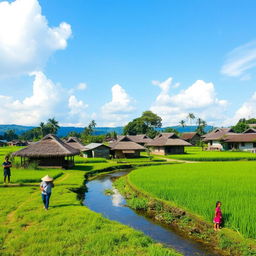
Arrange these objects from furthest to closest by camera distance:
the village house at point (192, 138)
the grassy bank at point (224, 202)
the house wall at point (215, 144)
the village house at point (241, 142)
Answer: the village house at point (192, 138) → the house wall at point (215, 144) → the village house at point (241, 142) → the grassy bank at point (224, 202)

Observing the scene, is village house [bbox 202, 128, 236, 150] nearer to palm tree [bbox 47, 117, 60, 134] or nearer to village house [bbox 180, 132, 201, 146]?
village house [bbox 180, 132, 201, 146]

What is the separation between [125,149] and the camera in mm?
39875

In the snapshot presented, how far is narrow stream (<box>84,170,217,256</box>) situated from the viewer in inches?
333

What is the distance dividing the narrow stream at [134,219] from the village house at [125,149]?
68.6 feet

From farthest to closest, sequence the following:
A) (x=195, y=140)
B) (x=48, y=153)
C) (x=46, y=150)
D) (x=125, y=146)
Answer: (x=195, y=140), (x=125, y=146), (x=46, y=150), (x=48, y=153)

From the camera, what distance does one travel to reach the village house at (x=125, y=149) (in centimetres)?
4006

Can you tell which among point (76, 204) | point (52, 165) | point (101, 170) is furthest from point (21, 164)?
point (76, 204)

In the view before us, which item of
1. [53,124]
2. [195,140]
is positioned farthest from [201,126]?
[53,124]

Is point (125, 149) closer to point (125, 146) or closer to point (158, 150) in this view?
point (125, 146)

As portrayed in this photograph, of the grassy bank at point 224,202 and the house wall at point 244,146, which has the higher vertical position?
the house wall at point 244,146

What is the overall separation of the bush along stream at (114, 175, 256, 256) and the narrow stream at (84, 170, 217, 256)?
1.13 feet

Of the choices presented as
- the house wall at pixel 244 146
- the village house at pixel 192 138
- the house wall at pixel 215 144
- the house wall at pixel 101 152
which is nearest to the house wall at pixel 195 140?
the village house at pixel 192 138

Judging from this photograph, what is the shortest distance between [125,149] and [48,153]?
16.6 meters

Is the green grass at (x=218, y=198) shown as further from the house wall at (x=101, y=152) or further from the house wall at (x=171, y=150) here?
the house wall at (x=171, y=150)
